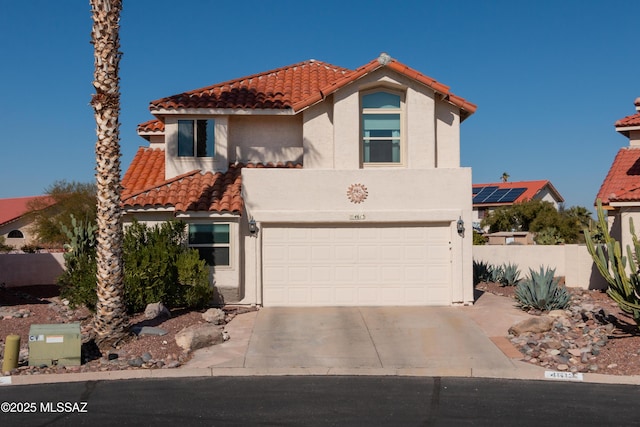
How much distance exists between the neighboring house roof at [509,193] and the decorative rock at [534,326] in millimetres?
45218

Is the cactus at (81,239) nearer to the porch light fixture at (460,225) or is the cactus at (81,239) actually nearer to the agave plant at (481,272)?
the porch light fixture at (460,225)

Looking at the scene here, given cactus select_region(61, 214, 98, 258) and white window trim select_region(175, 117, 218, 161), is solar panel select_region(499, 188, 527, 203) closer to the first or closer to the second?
white window trim select_region(175, 117, 218, 161)

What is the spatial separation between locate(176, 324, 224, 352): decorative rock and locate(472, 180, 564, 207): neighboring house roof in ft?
157

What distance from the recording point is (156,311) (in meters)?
15.4

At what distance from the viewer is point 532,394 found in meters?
10.4

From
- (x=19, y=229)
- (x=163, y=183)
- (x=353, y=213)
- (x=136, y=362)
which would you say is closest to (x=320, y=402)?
(x=136, y=362)

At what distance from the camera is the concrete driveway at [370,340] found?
12352mm

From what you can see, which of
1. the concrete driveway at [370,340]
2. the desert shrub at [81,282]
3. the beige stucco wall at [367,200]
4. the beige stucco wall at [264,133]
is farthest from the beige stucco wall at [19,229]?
the concrete driveway at [370,340]

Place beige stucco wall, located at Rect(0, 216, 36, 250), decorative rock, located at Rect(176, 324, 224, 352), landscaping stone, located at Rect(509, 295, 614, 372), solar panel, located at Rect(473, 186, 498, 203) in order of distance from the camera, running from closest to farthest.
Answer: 1. landscaping stone, located at Rect(509, 295, 614, 372)
2. decorative rock, located at Rect(176, 324, 224, 352)
3. solar panel, located at Rect(473, 186, 498, 203)
4. beige stucco wall, located at Rect(0, 216, 36, 250)

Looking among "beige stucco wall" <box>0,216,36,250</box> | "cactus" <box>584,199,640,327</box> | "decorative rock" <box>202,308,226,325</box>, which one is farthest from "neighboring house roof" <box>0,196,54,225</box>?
"cactus" <box>584,199,640,327</box>

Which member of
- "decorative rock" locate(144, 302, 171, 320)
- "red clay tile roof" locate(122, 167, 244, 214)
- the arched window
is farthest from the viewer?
the arched window

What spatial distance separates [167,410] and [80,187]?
166ft

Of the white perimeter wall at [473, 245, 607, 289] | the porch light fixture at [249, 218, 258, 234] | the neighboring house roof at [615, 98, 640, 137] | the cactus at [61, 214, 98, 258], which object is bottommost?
the white perimeter wall at [473, 245, 607, 289]

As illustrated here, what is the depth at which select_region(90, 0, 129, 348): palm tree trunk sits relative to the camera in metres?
13.3
